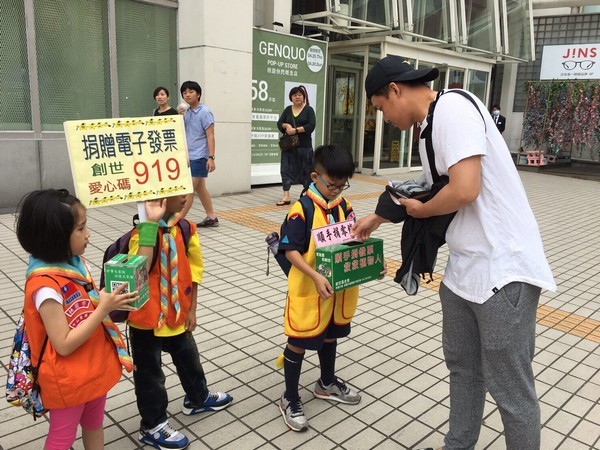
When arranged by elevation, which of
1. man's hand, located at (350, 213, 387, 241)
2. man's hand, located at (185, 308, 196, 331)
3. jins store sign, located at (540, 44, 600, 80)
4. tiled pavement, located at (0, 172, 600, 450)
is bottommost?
tiled pavement, located at (0, 172, 600, 450)

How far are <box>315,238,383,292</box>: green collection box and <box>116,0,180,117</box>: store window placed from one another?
21.3 ft

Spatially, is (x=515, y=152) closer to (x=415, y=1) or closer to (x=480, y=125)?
(x=415, y=1)

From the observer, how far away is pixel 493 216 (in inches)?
70.6

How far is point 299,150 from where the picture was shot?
7.45 metres

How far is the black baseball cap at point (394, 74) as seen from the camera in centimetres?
188

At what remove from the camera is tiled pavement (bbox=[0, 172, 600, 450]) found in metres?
2.51

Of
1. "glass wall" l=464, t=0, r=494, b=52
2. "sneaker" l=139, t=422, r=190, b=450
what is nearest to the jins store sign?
"glass wall" l=464, t=0, r=494, b=52

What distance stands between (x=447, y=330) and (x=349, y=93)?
34.9ft

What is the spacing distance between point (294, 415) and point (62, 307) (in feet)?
4.36

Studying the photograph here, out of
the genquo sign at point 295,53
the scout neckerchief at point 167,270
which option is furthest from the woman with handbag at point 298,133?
the scout neckerchief at point 167,270

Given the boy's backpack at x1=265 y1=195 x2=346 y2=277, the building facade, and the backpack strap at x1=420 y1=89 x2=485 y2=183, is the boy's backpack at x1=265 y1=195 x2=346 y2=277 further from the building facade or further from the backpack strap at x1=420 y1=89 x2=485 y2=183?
the building facade

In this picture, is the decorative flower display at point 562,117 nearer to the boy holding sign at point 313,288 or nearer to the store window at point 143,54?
the store window at point 143,54

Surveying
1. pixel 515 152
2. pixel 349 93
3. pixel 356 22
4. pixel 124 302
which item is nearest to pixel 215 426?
pixel 124 302

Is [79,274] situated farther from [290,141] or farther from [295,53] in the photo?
[295,53]
